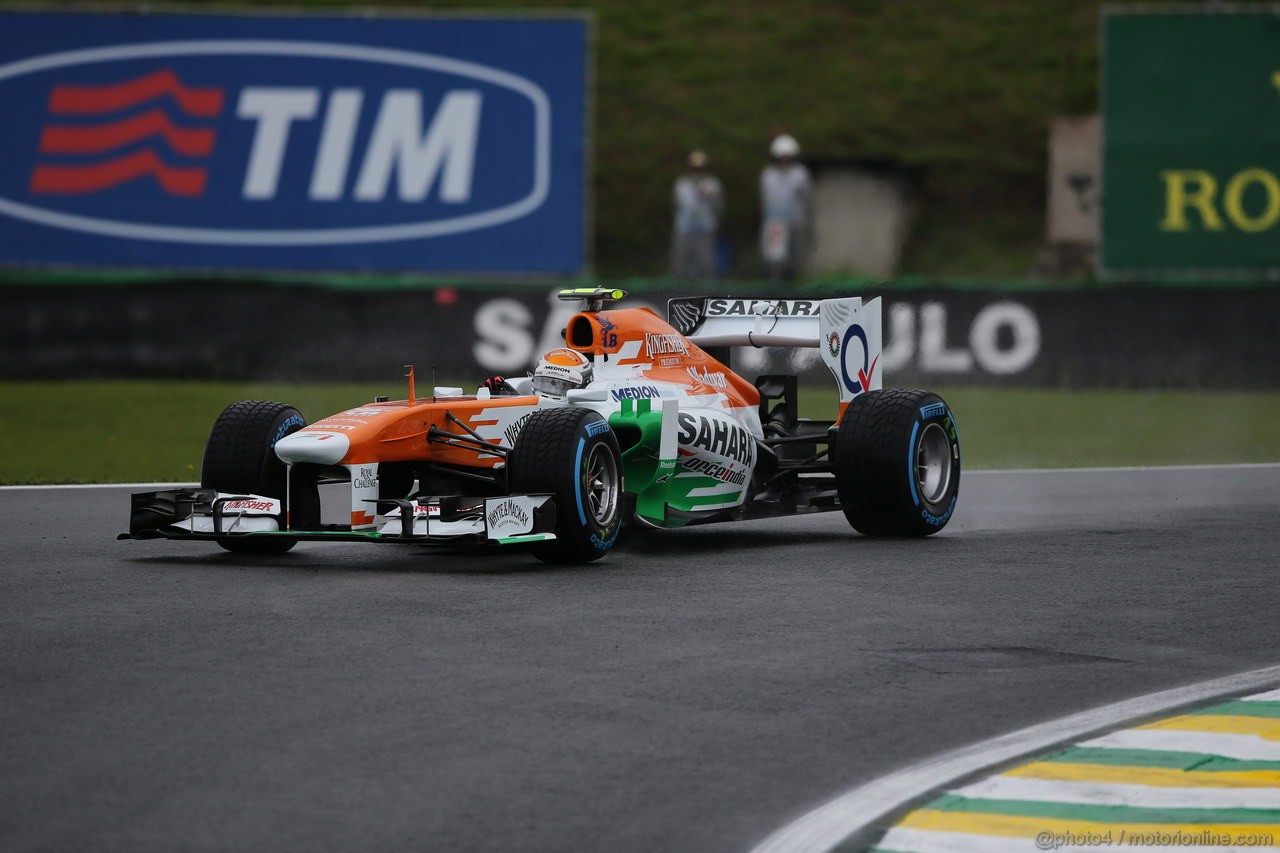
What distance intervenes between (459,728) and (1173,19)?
19418 mm

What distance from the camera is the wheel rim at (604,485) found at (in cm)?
936

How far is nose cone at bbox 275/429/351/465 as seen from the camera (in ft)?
29.1

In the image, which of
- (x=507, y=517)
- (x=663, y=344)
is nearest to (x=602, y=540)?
(x=507, y=517)

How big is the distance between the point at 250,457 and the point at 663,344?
92.2 inches

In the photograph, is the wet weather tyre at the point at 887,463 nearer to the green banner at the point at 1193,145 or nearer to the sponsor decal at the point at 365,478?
the sponsor decal at the point at 365,478

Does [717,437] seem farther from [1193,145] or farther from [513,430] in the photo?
[1193,145]

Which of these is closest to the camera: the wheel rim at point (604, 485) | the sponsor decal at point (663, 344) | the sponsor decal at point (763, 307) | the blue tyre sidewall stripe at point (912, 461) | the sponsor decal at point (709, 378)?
the wheel rim at point (604, 485)

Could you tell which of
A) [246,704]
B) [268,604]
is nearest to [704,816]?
[246,704]

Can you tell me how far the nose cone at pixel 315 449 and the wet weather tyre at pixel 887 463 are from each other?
277 cm

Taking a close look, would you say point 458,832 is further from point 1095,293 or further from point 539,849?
point 1095,293

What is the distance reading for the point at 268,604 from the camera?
795cm

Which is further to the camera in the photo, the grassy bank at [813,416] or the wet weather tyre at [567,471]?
the grassy bank at [813,416]

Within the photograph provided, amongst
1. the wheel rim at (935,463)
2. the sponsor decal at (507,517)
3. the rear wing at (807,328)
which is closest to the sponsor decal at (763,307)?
the rear wing at (807,328)

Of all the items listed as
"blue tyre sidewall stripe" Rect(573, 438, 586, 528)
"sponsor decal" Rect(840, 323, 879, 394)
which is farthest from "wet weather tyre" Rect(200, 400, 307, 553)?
"sponsor decal" Rect(840, 323, 879, 394)
